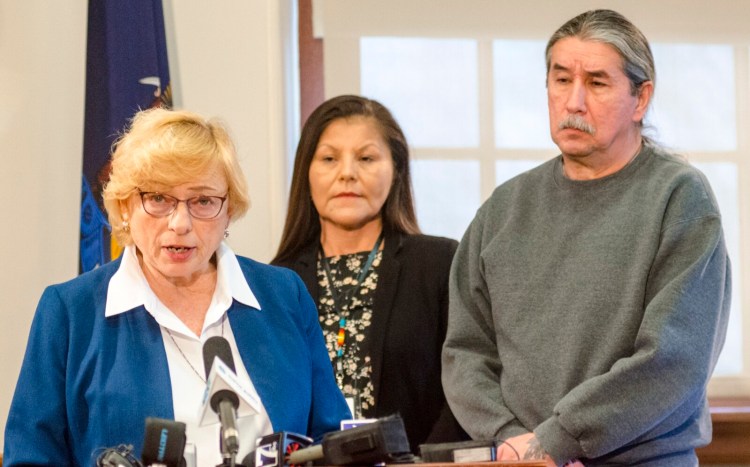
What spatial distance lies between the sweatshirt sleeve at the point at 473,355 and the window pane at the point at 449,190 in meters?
1.16

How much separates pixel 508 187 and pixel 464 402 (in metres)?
0.60

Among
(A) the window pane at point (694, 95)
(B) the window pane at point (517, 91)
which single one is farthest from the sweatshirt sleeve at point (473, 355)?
(A) the window pane at point (694, 95)

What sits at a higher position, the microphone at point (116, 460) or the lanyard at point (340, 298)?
the lanyard at point (340, 298)

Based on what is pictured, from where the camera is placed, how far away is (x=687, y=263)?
92.4 inches

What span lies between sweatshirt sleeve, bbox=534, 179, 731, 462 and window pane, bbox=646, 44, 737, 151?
1671 millimetres

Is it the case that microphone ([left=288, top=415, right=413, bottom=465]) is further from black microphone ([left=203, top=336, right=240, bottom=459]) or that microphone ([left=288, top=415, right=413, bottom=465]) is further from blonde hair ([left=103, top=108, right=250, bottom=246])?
blonde hair ([left=103, top=108, right=250, bottom=246])

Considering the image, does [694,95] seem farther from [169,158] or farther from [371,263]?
[169,158]

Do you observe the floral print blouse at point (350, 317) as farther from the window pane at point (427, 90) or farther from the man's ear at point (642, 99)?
the window pane at point (427, 90)

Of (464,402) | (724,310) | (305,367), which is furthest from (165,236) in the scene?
(724,310)

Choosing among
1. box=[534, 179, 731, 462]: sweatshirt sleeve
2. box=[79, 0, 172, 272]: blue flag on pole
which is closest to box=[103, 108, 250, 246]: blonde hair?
box=[534, 179, 731, 462]: sweatshirt sleeve

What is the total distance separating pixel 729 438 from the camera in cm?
360

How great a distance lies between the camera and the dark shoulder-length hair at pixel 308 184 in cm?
308

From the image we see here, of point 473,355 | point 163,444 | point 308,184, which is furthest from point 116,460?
point 308,184

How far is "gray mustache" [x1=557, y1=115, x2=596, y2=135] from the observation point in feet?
8.36
